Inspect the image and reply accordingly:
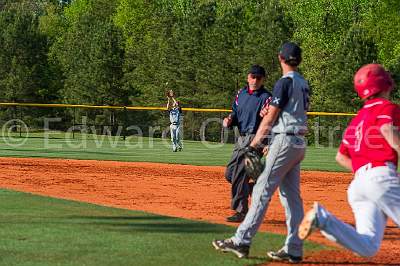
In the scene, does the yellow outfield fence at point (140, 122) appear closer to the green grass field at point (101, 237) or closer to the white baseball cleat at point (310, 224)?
the green grass field at point (101, 237)

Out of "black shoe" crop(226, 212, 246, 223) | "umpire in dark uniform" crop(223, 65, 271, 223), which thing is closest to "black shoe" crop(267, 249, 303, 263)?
"umpire in dark uniform" crop(223, 65, 271, 223)

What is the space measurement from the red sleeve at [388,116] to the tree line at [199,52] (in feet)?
117

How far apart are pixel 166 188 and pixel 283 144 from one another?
7.00 m

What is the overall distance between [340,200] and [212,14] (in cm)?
3906

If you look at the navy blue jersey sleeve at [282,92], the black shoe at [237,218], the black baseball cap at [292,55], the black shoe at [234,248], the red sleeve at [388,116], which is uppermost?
the black baseball cap at [292,55]

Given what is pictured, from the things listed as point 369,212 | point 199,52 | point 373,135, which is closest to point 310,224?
point 369,212

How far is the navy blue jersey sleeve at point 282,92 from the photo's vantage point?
6.50 metres

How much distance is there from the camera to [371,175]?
16.9ft

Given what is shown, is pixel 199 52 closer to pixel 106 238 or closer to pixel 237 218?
pixel 237 218

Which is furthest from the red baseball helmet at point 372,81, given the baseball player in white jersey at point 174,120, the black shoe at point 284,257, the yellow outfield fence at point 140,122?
the yellow outfield fence at point 140,122

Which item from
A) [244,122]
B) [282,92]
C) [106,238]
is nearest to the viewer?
[282,92]

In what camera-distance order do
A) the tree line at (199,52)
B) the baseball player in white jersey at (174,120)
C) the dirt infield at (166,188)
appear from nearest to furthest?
the dirt infield at (166,188)
the baseball player in white jersey at (174,120)
the tree line at (199,52)

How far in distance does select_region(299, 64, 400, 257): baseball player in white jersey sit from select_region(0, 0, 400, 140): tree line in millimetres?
35541

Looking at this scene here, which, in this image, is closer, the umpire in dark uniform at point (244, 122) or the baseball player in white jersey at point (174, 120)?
the umpire in dark uniform at point (244, 122)
